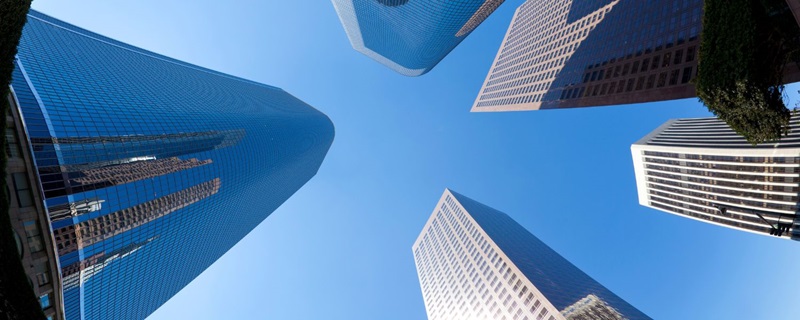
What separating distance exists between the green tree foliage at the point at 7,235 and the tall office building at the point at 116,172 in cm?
899

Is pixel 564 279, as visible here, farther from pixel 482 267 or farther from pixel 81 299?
pixel 81 299

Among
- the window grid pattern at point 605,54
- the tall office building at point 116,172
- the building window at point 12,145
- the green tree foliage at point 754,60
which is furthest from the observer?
the window grid pattern at point 605,54

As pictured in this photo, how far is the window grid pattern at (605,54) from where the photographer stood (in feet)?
186

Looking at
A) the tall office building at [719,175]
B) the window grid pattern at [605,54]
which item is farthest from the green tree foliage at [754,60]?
the tall office building at [719,175]

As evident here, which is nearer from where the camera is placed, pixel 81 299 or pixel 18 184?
pixel 18 184

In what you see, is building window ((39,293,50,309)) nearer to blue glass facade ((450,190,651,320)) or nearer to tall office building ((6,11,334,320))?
tall office building ((6,11,334,320))

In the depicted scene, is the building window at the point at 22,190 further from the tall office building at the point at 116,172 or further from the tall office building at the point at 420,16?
the tall office building at the point at 420,16

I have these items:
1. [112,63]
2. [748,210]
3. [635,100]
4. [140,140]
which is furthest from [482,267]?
[112,63]

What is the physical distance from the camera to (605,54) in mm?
77188

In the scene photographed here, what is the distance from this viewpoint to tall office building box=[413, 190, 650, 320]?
101 m

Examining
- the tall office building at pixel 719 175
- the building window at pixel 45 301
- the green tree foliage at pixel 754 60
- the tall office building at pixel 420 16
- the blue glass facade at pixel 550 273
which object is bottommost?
the building window at pixel 45 301

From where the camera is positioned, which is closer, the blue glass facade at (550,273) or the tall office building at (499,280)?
the tall office building at (499,280)

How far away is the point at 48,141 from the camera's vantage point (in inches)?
2327

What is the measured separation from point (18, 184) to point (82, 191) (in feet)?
139
